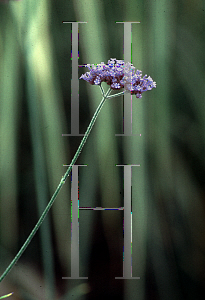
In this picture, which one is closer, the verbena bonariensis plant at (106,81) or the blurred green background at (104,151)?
the verbena bonariensis plant at (106,81)

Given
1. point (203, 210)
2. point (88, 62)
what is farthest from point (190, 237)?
point (88, 62)

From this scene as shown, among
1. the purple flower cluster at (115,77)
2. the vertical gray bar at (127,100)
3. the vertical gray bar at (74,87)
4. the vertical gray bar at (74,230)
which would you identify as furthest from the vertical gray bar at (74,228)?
the purple flower cluster at (115,77)

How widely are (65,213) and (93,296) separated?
52 centimetres

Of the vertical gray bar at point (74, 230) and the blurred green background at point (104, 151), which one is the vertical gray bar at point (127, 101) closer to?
the blurred green background at point (104, 151)

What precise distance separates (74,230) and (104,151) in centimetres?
50

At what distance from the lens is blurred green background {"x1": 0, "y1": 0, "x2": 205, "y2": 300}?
1.57 m

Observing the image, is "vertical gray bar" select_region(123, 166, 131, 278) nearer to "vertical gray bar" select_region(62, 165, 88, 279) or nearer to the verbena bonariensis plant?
"vertical gray bar" select_region(62, 165, 88, 279)

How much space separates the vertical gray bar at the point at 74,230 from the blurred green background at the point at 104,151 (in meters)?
0.03

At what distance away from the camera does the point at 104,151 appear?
158 cm

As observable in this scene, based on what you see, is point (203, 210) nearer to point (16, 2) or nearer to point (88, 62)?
point (88, 62)

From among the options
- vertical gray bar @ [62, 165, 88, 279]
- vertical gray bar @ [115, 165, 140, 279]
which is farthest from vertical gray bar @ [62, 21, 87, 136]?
vertical gray bar @ [115, 165, 140, 279]

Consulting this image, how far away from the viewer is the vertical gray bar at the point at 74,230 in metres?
1.57

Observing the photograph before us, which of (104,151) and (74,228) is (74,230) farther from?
(104,151)

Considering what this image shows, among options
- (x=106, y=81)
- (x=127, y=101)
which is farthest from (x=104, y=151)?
(x=106, y=81)
